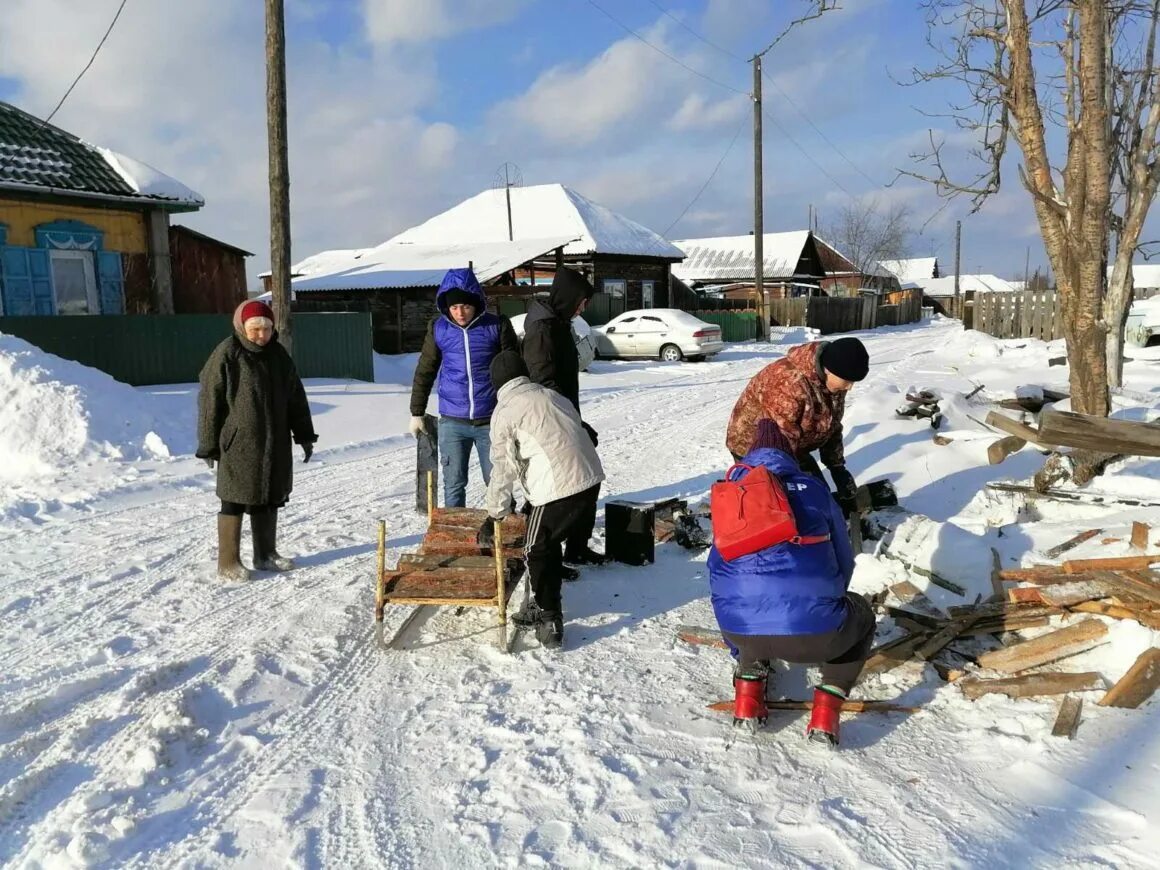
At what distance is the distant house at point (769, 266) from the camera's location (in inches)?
1848

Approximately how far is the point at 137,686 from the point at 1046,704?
3.89m

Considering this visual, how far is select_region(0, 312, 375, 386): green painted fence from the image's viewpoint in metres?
12.0

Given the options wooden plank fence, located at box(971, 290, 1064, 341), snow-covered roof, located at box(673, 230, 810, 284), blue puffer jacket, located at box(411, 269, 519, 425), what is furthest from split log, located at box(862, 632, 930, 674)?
snow-covered roof, located at box(673, 230, 810, 284)

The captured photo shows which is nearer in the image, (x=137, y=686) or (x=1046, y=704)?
(x=1046, y=704)

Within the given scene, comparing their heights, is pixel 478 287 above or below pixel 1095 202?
below

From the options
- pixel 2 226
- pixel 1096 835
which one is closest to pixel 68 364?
pixel 2 226

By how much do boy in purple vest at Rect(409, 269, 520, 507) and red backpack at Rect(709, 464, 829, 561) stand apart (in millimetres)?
2494

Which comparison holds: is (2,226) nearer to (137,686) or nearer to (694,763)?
(137,686)

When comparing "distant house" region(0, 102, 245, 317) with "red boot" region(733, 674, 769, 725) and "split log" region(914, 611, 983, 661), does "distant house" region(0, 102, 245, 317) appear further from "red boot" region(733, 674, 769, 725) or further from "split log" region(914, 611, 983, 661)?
"split log" region(914, 611, 983, 661)

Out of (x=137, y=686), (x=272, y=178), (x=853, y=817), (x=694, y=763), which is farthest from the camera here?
(x=272, y=178)

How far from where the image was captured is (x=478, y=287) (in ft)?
18.1

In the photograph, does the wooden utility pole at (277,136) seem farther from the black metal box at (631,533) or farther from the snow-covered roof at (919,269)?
the snow-covered roof at (919,269)

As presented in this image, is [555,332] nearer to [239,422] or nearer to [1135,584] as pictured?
[239,422]

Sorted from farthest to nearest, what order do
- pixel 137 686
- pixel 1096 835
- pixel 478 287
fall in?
pixel 478 287 → pixel 137 686 → pixel 1096 835
